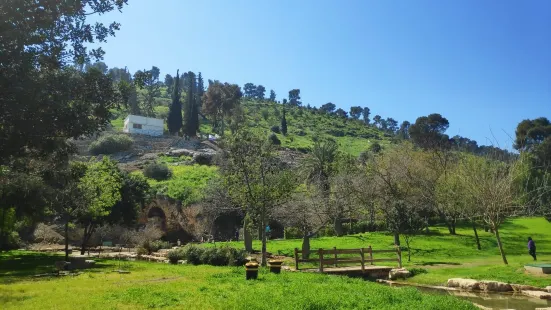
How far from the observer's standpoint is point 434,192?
45531 millimetres

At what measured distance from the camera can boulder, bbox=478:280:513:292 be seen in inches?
781

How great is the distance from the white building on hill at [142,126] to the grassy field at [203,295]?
287 feet

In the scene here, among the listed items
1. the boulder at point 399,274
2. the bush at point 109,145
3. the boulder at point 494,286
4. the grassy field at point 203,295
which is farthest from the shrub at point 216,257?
the bush at point 109,145

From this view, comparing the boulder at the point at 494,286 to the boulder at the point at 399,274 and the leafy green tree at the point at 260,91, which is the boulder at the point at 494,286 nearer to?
the boulder at the point at 399,274

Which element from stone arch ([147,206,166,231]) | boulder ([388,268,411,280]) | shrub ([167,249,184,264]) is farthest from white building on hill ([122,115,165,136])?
→ boulder ([388,268,411,280])

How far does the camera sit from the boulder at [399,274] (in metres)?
24.4

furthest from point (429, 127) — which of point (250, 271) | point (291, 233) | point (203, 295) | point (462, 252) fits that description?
point (203, 295)

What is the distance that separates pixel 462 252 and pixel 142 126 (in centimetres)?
8532

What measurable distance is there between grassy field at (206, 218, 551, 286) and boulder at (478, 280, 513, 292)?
0.76m

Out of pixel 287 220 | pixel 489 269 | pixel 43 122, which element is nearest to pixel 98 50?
pixel 43 122

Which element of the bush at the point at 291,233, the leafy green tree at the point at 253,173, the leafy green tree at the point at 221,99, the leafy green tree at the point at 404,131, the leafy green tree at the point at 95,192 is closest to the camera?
the leafy green tree at the point at 253,173

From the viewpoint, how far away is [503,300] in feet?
59.7

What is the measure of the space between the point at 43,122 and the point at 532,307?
61.2 feet

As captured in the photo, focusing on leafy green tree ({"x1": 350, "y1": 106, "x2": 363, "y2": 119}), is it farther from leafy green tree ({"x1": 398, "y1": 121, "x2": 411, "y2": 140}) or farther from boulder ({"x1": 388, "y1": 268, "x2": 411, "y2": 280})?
boulder ({"x1": 388, "y1": 268, "x2": 411, "y2": 280})
